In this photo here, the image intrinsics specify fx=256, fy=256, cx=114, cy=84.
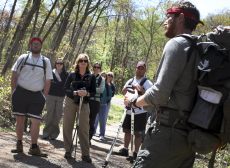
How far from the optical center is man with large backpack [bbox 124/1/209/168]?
6.93 ft

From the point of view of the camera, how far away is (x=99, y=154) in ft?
21.1

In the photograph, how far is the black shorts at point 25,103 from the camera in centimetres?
517

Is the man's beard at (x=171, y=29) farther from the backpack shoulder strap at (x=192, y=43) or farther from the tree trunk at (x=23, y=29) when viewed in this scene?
the tree trunk at (x=23, y=29)

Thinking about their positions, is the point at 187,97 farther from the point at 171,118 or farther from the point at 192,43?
the point at 192,43

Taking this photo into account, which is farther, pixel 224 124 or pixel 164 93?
pixel 164 93

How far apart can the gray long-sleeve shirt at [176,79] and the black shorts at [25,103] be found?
11.7 feet

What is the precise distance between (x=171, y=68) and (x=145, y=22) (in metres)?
29.1

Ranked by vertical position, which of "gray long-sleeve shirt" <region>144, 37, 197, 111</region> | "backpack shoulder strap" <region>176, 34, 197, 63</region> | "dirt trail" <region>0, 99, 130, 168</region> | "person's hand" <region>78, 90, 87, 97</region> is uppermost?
"backpack shoulder strap" <region>176, 34, 197, 63</region>

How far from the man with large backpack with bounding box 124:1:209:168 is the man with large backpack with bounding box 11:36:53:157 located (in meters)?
3.55

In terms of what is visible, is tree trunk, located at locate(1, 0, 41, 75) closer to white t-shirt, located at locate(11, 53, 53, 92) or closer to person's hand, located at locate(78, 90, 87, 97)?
white t-shirt, located at locate(11, 53, 53, 92)

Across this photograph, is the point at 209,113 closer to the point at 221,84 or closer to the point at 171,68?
the point at 221,84

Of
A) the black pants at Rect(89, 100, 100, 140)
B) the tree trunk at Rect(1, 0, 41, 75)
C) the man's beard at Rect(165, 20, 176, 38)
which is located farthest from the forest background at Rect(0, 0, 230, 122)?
the man's beard at Rect(165, 20, 176, 38)

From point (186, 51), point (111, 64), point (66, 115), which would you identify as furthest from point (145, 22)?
point (186, 51)

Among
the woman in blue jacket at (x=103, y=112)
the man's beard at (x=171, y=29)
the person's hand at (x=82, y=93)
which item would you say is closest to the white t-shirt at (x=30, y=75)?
the person's hand at (x=82, y=93)
